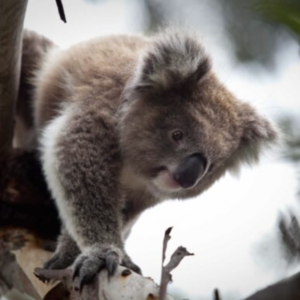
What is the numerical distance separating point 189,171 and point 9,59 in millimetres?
1225

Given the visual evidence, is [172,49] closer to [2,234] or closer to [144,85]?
[144,85]

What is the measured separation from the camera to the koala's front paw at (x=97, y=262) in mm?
2318

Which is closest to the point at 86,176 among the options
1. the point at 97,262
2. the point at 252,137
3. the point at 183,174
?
the point at 183,174

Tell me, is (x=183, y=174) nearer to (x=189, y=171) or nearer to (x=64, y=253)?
(x=189, y=171)

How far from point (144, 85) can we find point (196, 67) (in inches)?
14.8

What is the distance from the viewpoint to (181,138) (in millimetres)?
3533

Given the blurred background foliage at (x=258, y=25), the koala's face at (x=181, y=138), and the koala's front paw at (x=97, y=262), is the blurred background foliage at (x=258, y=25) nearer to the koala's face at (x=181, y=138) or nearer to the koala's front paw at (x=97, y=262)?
the koala's front paw at (x=97, y=262)

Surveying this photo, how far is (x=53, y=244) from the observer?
335 cm

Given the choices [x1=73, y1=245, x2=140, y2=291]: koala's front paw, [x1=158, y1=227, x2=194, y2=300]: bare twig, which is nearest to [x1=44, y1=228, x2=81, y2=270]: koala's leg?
[x1=73, y1=245, x2=140, y2=291]: koala's front paw

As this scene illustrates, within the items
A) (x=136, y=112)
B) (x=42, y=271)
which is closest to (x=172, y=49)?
(x=136, y=112)

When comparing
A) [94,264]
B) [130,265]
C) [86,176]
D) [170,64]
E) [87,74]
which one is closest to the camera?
→ [94,264]

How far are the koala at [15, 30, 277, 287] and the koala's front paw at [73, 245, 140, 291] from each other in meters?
0.04

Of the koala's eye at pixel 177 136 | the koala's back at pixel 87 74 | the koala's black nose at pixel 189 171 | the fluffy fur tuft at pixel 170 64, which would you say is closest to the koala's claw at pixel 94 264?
the koala's black nose at pixel 189 171

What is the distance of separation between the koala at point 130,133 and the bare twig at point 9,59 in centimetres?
27
